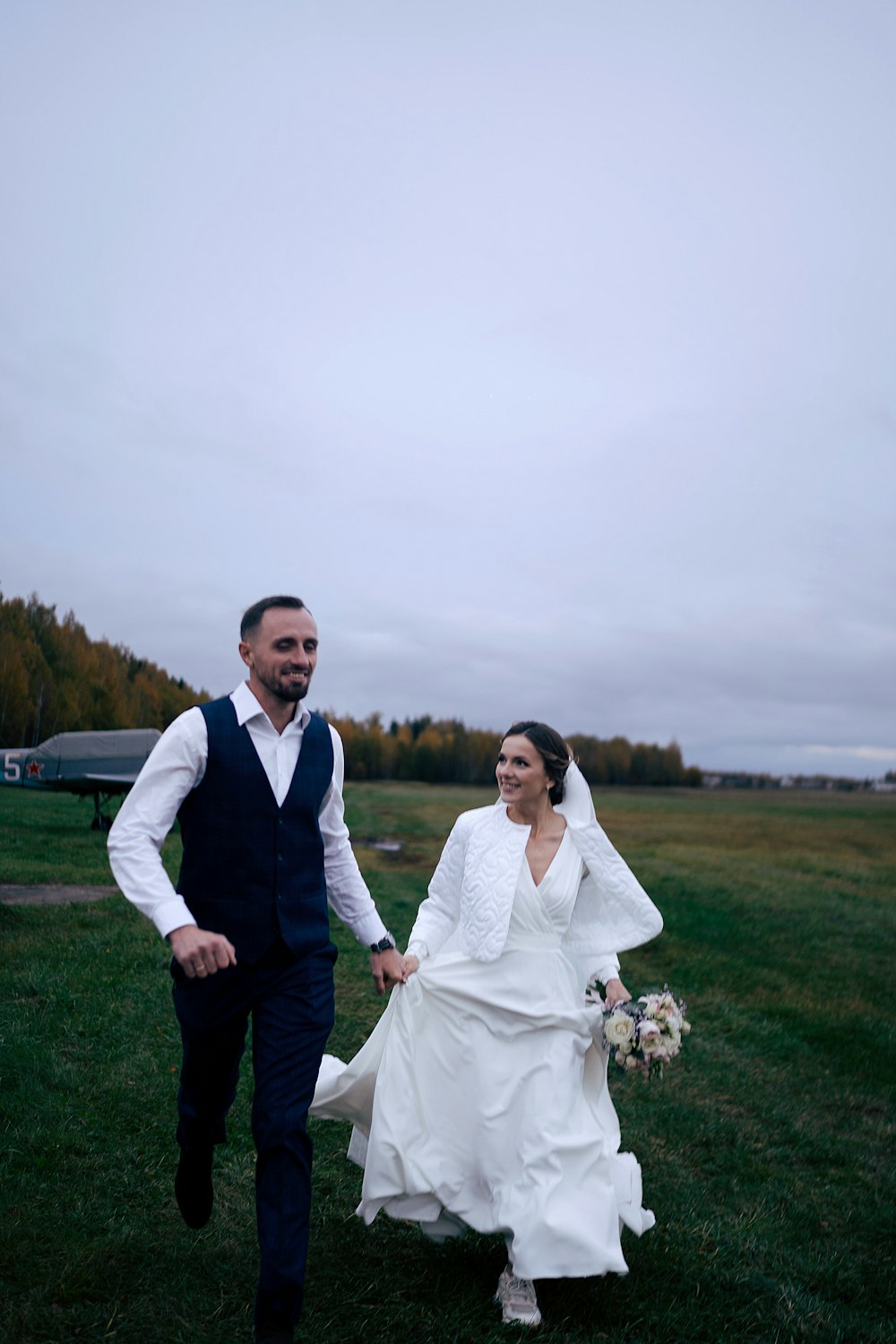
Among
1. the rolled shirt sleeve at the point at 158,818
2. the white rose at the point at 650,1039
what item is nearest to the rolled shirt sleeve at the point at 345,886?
the rolled shirt sleeve at the point at 158,818

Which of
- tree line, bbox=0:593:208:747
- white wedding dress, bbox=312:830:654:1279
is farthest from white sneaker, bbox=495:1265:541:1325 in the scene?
tree line, bbox=0:593:208:747

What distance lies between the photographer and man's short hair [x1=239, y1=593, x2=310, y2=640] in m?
4.48

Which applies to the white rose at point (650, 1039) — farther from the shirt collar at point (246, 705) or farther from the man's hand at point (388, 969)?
the shirt collar at point (246, 705)

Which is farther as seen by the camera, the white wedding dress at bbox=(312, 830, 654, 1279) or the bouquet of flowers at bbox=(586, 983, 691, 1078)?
the bouquet of flowers at bbox=(586, 983, 691, 1078)

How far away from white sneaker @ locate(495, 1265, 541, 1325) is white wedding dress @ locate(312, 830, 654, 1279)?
125 millimetres

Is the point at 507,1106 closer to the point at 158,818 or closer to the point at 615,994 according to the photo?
the point at 615,994

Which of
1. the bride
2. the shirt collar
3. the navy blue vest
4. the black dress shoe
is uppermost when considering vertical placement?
the shirt collar

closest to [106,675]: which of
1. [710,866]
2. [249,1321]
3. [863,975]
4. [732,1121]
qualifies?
[710,866]

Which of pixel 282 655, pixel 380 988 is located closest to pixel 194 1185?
pixel 380 988

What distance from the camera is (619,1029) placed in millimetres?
4820

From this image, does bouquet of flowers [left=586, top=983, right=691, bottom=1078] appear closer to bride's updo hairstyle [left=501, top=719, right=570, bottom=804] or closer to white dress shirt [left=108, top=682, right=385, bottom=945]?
bride's updo hairstyle [left=501, top=719, right=570, bottom=804]

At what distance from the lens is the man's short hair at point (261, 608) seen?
14.7 ft

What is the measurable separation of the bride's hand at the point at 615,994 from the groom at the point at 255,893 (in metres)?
1.48

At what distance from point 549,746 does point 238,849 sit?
190 centimetres
